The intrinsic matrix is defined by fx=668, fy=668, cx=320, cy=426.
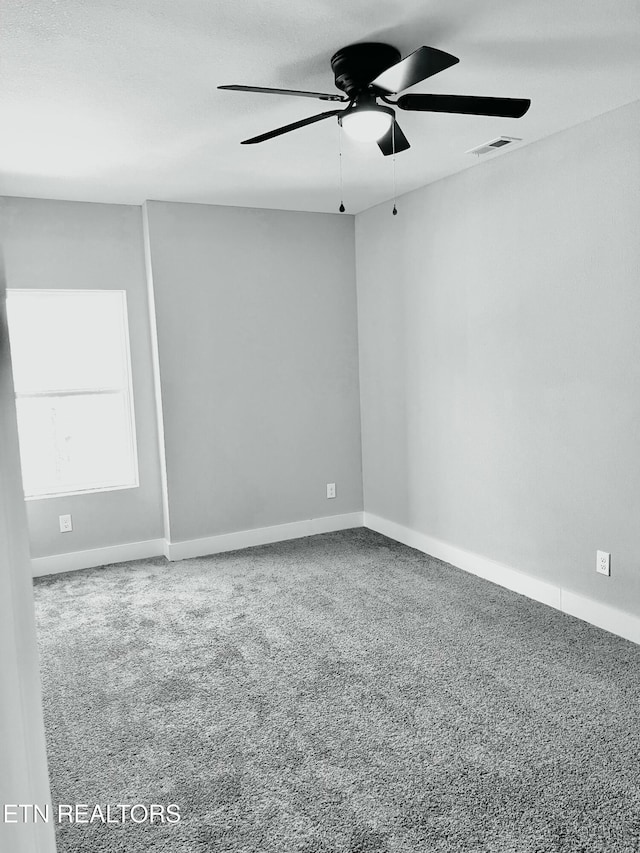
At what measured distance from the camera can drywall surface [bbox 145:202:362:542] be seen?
15.1 feet

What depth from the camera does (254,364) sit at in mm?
4887

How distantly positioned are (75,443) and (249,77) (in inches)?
114

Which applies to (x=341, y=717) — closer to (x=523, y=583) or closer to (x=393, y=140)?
(x=523, y=583)

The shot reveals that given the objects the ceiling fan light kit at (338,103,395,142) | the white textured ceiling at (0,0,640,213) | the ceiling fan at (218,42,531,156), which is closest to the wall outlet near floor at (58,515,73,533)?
the white textured ceiling at (0,0,640,213)

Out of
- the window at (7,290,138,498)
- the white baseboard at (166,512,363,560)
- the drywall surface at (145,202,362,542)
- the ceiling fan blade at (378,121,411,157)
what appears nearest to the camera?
the ceiling fan blade at (378,121,411,157)

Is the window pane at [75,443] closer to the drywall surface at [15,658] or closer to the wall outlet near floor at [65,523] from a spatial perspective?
the wall outlet near floor at [65,523]

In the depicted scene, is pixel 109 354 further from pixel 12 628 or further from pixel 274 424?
pixel 12 628

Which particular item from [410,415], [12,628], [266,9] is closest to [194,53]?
[266,9]

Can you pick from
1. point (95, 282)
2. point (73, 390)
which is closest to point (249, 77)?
point (95, 282)

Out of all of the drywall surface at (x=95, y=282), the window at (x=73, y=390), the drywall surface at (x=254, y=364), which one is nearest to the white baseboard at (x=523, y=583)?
the drywall surface at (x=254, y=364)

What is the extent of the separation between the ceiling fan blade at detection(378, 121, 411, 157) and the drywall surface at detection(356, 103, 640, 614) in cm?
101

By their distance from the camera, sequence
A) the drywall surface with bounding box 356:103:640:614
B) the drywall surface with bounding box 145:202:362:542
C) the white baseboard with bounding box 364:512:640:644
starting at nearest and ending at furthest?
the drywall surface with bounding box 356:103:640:614 < the white baseboard with bounding box 364:512:640:644 < the drywall surface with bounding box 145:202:362:542

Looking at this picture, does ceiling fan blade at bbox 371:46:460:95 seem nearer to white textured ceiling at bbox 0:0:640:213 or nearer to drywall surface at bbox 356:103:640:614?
white textured ceiling at bbox 0:0:640:213

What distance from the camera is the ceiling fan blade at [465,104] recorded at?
226 centimetres
